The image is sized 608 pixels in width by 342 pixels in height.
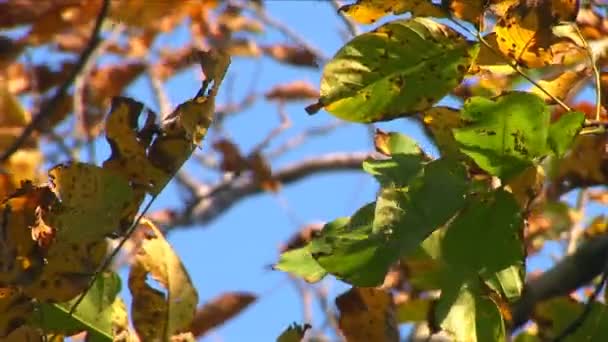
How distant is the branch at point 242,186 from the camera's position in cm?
244

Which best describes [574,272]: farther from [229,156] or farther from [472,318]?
[229,156]

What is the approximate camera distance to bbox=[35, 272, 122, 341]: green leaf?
0.68 meters

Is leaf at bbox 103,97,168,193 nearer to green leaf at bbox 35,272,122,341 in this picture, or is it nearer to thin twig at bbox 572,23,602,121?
green leaf at bbox 35,272,122,341

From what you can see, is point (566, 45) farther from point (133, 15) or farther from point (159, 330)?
point (133, 15)

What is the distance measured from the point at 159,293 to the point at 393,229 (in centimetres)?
18

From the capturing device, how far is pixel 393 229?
0.57m

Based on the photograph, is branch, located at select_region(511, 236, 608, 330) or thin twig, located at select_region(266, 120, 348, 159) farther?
thin twig, located at select_region(266, 120, 348, 159)

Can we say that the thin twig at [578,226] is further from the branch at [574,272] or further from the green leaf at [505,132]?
the green leaf at [505,132]

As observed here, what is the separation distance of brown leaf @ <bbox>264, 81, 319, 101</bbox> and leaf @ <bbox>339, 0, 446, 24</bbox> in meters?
→ 2.15

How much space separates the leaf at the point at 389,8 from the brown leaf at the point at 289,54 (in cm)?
172

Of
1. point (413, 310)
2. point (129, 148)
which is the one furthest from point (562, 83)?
point (413, 310)

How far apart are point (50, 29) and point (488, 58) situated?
4.07ft

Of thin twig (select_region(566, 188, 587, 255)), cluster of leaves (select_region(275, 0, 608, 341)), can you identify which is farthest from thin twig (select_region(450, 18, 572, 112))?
thin twig (select_region(566, 188, 587, 255))

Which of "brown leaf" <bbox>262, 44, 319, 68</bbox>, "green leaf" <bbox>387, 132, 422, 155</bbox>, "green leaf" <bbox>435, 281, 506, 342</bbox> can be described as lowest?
"brown leaf" <bbox>262, 44, 319, 68</bbox>
